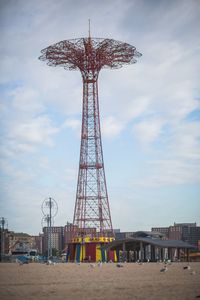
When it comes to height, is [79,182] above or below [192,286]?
above

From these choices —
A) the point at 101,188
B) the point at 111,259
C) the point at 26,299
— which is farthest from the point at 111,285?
the point at 111,259

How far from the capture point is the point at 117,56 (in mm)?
68875

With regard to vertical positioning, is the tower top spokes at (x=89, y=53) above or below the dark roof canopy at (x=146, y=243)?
above

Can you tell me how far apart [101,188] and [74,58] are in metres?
16.8

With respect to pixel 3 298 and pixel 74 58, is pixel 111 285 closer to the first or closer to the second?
pixel 3 298

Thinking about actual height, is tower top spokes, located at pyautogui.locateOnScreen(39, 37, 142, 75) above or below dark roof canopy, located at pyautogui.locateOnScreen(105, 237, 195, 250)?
above

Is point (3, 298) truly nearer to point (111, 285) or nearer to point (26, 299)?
point (26, 299)

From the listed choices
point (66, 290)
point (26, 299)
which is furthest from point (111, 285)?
point (26, 299)

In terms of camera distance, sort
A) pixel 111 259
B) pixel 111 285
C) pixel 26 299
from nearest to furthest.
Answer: pixel 26 299, pixel 111 285, pixel 111 259

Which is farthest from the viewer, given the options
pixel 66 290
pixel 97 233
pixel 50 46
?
pixel 97 233

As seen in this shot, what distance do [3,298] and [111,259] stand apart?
5753cm

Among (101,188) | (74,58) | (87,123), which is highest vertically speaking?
(74,58)

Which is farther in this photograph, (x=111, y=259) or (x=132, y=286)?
(x=111, y=259)

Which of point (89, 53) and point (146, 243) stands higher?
point (89, 53)
